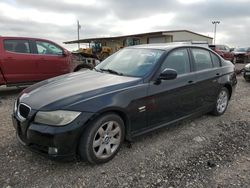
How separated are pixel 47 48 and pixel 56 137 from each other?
18.5ft

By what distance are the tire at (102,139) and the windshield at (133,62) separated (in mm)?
901

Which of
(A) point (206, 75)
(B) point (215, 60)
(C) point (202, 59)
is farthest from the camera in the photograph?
(B) point (215, 60)

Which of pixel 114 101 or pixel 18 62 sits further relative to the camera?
pixel 18 62

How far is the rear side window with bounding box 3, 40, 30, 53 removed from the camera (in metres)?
7.36

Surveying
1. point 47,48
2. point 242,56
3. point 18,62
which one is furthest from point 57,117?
point 242,56

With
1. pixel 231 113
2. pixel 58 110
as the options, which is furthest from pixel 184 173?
pixel 231 113

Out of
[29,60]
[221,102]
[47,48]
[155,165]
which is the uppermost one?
[47,48]

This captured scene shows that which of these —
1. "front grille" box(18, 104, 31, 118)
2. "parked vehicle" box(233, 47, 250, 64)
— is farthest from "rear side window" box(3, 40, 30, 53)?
"parked vehicle" box(233, 47, 250, 64)

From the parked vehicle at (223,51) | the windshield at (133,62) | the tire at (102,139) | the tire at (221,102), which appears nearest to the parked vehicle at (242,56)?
the parked vehicle at (223,51)

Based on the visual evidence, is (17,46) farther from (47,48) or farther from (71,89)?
(71,89)

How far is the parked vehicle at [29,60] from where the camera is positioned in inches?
287

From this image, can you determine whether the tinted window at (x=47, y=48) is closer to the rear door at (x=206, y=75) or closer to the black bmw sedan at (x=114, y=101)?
the black bmw sedan at (x=114, y=101)

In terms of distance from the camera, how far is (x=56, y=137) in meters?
2.96

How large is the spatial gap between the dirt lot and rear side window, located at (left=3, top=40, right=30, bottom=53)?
341 centimetres
